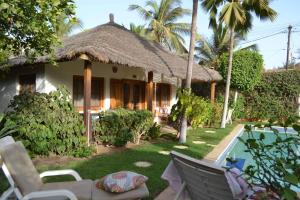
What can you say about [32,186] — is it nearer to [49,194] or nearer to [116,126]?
[49,194]

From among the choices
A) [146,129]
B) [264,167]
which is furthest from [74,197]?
[146,129]

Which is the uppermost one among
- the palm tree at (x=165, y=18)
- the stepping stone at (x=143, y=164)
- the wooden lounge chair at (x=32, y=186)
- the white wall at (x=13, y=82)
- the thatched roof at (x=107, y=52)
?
the palm tree at (x=165, y=18)

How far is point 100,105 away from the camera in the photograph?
44.4 ft

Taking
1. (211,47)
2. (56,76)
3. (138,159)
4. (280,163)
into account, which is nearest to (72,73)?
(56,76)

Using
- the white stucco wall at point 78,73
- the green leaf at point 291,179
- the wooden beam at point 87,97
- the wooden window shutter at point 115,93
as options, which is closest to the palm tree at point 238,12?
the white stucco wall at point 78,73

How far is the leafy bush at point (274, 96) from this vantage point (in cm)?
1992

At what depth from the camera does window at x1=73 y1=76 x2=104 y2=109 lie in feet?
40.9

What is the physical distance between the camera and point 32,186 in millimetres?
4129

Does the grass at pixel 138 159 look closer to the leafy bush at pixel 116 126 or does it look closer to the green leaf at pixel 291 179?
the leafy bush at pixel 116 126

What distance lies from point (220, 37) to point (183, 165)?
28633 mm

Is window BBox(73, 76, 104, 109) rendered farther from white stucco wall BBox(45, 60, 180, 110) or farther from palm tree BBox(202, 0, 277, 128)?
palm tree BBox(202, 0, 277, 128)

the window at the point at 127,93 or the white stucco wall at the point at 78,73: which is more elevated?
the white stucco wall at the point at 78,73

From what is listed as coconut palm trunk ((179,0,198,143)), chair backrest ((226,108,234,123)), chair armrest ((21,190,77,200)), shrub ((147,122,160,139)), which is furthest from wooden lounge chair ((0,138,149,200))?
chair backrest ((226,108,234,123))

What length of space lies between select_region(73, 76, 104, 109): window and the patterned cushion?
28.1ft
